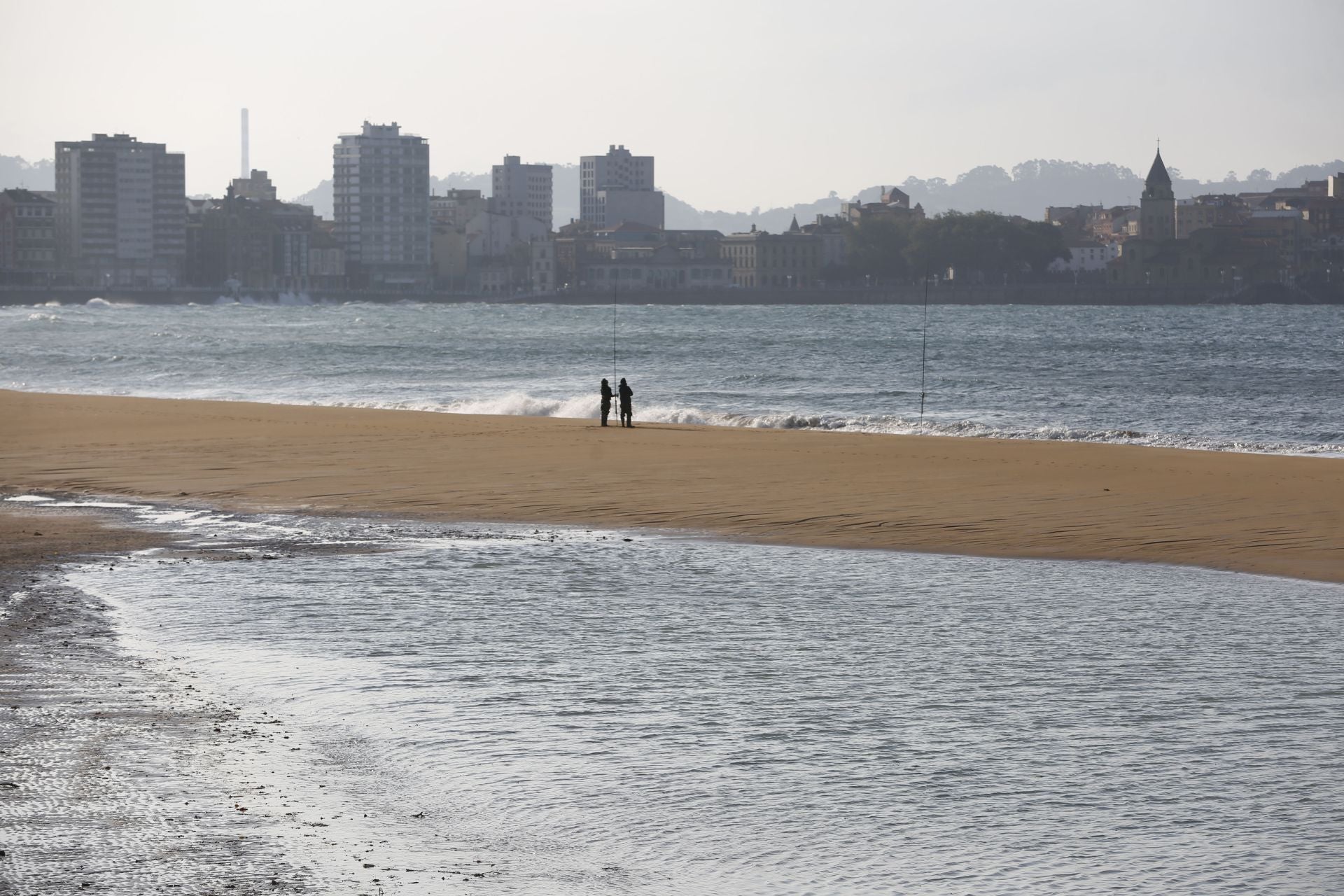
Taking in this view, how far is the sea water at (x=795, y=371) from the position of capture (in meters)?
39.2

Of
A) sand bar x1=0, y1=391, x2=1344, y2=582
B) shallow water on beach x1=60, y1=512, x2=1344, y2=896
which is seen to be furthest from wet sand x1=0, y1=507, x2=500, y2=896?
sand bar x1=0, y1=391, x2=1344, y2=582

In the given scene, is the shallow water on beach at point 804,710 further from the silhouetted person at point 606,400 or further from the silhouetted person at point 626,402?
the silhouetted person at point 606,400

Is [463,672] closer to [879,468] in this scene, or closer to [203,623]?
[203,623]

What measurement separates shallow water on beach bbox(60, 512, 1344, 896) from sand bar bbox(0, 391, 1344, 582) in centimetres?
187

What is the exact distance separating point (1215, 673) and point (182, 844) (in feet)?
18.7

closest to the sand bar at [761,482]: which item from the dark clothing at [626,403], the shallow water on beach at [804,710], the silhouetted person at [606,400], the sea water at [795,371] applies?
the dark clothing at [626,403]

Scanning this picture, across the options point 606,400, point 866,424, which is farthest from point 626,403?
point 866,424

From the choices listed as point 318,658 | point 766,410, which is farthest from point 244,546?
point 766,410

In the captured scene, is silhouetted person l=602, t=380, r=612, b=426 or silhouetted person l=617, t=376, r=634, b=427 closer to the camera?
silhouetted person l=617, t=376, r=634, b=427

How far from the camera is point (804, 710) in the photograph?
27.8 feet

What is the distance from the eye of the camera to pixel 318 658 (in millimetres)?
9656

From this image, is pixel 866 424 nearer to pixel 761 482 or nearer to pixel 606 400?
pixel 606 400

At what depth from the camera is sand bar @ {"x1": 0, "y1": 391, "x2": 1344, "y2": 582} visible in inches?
610

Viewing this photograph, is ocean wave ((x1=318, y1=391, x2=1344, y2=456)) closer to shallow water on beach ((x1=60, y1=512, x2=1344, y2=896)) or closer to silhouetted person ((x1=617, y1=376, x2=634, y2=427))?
silhouetted person ((x1=617, y1=376, x2=634, y2=427))
